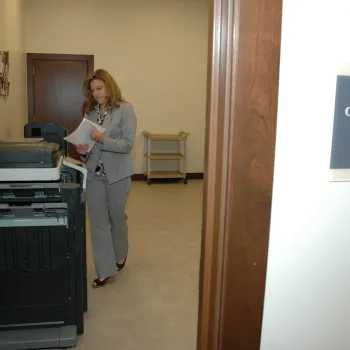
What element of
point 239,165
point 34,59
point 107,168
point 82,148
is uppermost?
point 34,59

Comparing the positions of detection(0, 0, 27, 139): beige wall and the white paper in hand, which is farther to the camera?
detection(0, 0, 27, 139): beige wall

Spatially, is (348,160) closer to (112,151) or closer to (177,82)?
(112,151)

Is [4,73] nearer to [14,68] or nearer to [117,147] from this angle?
[14,68]

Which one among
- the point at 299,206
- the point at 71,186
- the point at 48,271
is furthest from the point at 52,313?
the point at 299,206

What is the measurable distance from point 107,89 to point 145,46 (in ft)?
13.9

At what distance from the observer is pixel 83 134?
2.58 m

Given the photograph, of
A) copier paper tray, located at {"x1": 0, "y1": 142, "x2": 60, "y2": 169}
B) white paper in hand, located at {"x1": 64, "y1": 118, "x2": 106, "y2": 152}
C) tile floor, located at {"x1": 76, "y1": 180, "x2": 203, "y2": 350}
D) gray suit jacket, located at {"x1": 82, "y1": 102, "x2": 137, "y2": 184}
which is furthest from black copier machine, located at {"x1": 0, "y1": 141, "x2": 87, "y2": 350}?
gray suit jacket, located at {"x1": 82, "y1": 102, "x2": 137, "y2": 184}

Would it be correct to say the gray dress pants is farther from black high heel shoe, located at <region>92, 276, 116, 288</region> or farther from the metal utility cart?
the metal utility cart

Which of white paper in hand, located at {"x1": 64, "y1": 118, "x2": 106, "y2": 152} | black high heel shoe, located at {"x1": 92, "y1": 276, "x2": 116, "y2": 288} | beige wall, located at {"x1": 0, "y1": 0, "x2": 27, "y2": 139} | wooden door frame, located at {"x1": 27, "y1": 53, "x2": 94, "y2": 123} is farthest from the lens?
wooden door frame, located at {"x1": 27, "y1": 53, "x2": 94, "y2": 123}

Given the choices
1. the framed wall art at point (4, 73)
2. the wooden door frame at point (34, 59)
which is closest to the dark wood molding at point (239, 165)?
the framed wall art at point (4, 73)

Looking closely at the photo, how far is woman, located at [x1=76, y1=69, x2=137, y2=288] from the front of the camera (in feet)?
8.96

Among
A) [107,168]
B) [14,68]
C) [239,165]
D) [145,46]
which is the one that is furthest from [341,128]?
[145,46]

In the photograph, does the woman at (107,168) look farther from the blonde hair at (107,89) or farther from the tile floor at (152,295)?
the tile floor at (152,295)

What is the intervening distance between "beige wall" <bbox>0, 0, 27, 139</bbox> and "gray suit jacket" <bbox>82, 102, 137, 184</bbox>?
148 cm
